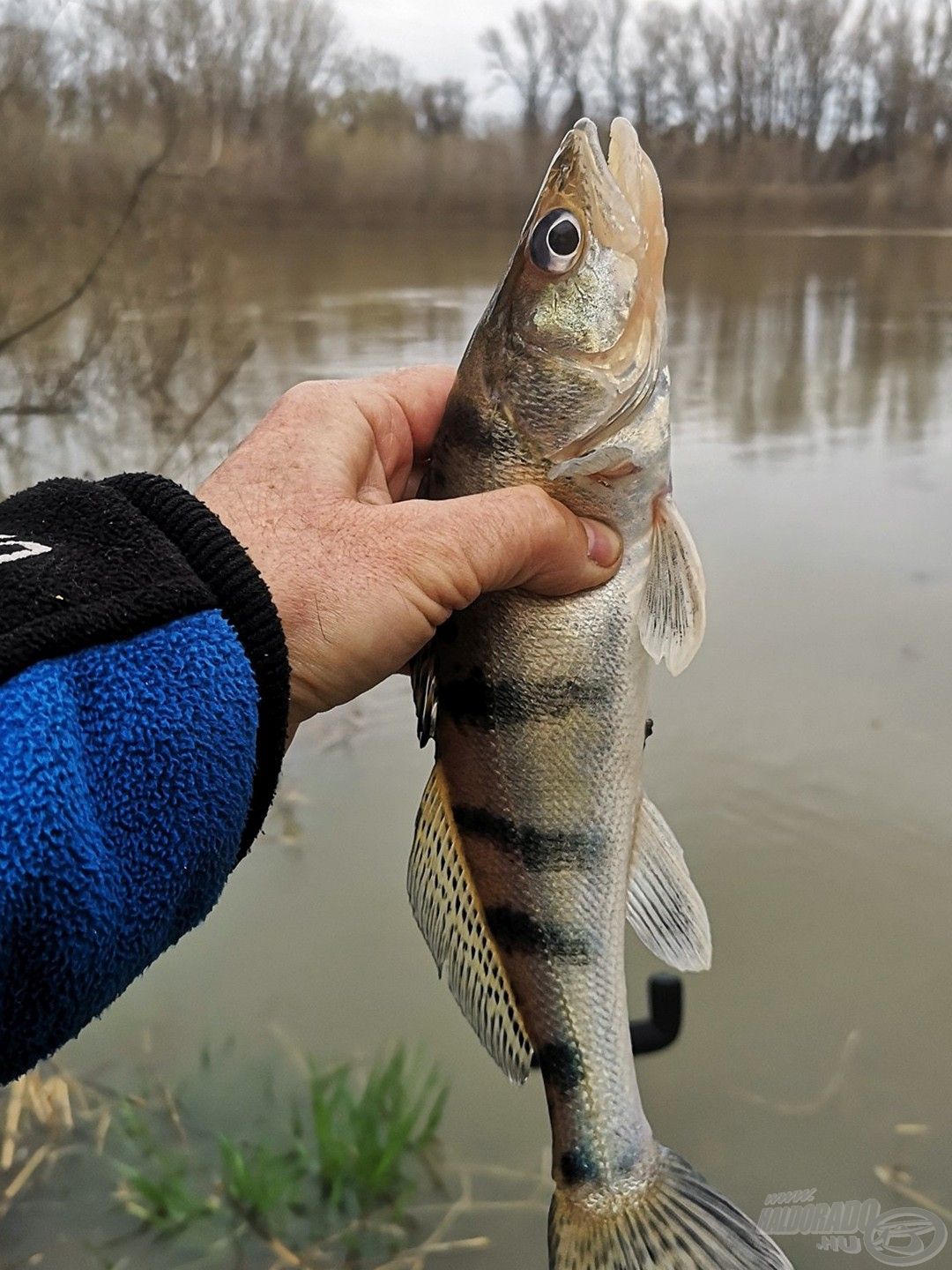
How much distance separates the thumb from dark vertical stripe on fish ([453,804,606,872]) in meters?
0.28

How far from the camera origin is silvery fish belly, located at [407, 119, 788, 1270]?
54.9 inches

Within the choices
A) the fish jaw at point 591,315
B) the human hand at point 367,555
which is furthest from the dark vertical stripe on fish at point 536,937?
the fish jaw at point 591,315

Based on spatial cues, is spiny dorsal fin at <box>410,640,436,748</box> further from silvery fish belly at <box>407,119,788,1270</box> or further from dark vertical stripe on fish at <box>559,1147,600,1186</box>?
dark vertical stripe on fish at <box>559,1147,600,1186</box>

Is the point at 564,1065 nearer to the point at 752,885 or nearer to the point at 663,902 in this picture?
the point at 663,902

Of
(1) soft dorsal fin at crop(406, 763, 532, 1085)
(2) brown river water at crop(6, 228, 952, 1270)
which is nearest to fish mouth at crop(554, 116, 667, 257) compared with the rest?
(1) soft dorsal fin at crop(406, 763, 532, 1085)

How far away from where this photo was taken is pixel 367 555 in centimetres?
133

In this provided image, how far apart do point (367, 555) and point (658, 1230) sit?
2.85 ft

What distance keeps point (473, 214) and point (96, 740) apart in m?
17.7

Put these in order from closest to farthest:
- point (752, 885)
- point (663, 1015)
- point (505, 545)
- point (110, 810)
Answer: point (110, 810) < point (505, 545) < point (663, 1015) < point (752, 885)

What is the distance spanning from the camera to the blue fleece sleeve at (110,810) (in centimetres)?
95

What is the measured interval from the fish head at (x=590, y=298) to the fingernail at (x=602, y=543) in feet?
0.33

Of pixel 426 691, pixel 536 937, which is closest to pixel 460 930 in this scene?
pixel 536 937

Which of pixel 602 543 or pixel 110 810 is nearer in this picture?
pixel 110 810

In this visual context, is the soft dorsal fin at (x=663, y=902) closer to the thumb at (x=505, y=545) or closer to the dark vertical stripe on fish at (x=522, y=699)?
the dark vertical stripe on fish at (x=522, y=699)
